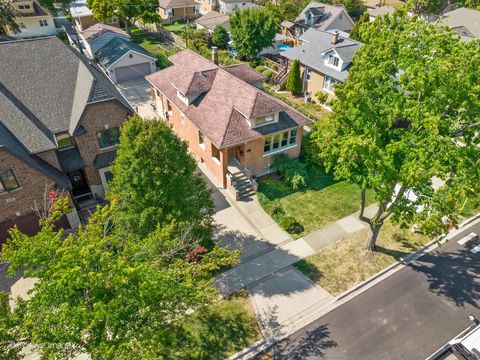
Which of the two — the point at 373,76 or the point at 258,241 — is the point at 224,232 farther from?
the point at 373,76

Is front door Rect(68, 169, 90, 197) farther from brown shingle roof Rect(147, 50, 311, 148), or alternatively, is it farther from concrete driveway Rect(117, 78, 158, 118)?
concrete driveway Rect(117, 78, 158, 118)

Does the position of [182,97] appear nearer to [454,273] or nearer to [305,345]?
[305,345]

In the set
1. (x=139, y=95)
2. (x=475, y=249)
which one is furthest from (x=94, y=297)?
(x=139, y=95)

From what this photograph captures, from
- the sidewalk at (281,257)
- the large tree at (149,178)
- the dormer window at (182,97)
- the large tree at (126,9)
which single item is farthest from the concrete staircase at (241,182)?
→ the large tree at (126,9)

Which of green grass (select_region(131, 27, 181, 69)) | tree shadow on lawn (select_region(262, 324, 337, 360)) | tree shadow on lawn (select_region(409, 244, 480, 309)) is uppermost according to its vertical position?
green grass (select_region(131, 27, 181, 69))

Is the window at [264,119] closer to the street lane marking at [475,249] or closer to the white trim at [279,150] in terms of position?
the white trim at [279,150]

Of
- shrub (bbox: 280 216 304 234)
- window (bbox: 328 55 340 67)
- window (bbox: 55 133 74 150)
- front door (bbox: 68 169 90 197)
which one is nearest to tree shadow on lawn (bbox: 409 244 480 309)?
shrub (bbox: 280 216 304 234)
